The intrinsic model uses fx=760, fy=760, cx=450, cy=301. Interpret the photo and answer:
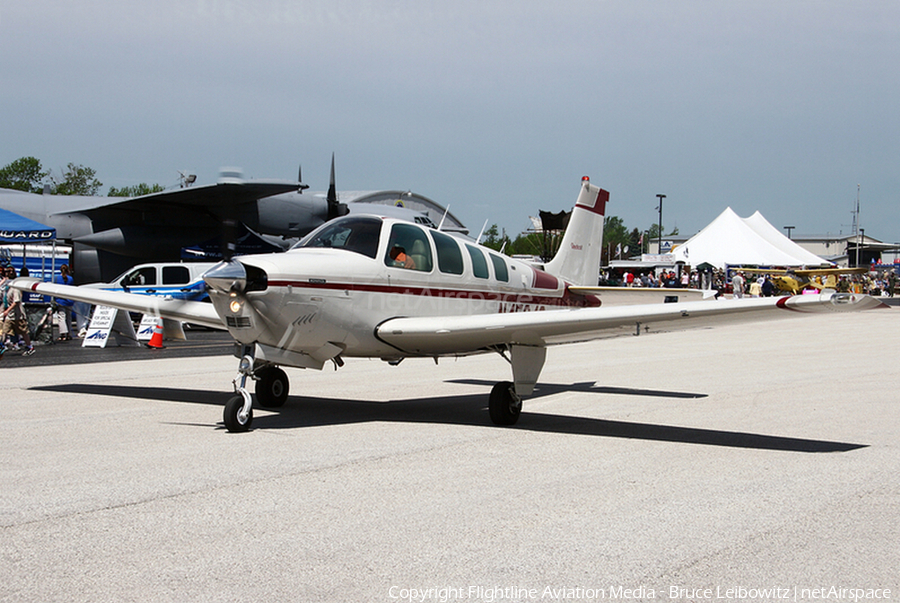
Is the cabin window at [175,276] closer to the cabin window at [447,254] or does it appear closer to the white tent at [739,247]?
the cabin window at [447,254]

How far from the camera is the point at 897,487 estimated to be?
18.2 ft

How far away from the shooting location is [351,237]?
8250 mm

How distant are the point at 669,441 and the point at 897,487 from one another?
6.89 feet

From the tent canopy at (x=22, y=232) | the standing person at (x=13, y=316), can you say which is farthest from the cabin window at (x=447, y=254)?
the tent canopy at (x=22, y=232)

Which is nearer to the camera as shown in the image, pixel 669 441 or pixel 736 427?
pixel 669 441

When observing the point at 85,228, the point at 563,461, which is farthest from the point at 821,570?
the point at 85,228

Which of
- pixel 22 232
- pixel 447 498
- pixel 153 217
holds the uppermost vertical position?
pixel 153 217

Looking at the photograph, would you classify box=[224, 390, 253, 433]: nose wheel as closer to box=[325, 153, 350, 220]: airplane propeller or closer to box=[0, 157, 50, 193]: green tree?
box=[325, 153, 350, 220]: airplane propeller

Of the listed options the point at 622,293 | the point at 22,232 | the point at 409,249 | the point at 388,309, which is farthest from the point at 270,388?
the point at 22,232

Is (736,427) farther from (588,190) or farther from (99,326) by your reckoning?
(99,326)

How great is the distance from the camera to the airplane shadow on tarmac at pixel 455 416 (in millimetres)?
7344

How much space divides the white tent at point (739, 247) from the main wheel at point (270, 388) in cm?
5025

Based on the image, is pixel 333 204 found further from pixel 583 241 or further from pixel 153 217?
pixel 583 241

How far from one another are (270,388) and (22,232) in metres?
14.3
